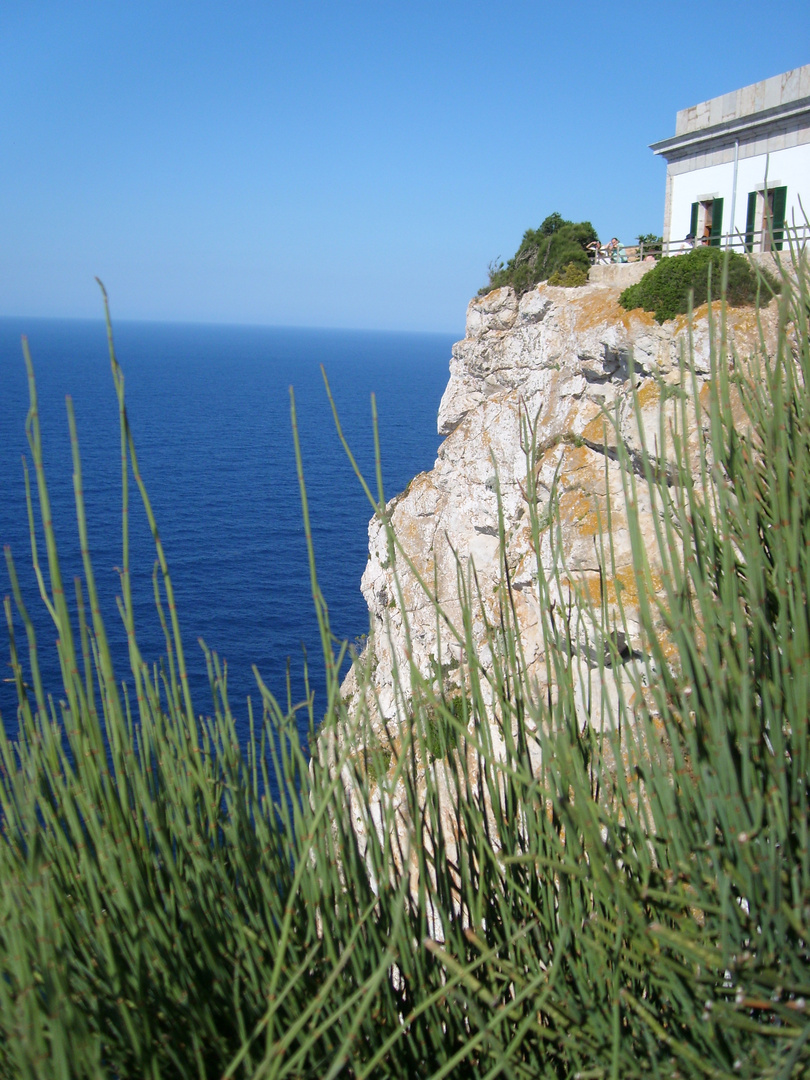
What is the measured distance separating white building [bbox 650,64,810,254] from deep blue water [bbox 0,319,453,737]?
48.5ft

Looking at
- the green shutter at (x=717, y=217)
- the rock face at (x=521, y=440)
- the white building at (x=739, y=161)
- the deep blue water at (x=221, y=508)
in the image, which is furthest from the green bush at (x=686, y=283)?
the deep blue water at (x=221, y=508)

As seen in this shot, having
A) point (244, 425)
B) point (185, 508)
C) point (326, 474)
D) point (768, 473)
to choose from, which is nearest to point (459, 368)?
point (768, 473)

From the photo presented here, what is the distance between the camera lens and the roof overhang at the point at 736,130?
50.9ft

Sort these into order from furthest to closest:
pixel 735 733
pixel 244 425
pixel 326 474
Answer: pixel 244 425 < pixel 326 474 < pixel 735 733

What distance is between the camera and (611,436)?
15.3 m

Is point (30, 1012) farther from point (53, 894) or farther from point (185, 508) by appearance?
point (185, 508)

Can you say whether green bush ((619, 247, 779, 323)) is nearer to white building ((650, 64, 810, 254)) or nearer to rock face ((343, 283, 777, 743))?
rock face ((343, 283, 777, 743))

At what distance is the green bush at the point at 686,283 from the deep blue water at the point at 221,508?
36.5ft

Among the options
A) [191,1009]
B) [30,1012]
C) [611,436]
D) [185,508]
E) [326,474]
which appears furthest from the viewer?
→ [326,474]

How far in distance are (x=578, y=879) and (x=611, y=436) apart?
13.2 m

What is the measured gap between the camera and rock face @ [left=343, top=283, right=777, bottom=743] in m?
14.0

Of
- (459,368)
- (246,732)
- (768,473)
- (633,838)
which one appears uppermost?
(459,368)

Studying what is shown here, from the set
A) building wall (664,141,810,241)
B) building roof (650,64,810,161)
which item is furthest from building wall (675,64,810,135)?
building wall (664,141,810,241)

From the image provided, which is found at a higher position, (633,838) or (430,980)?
(633,838)
